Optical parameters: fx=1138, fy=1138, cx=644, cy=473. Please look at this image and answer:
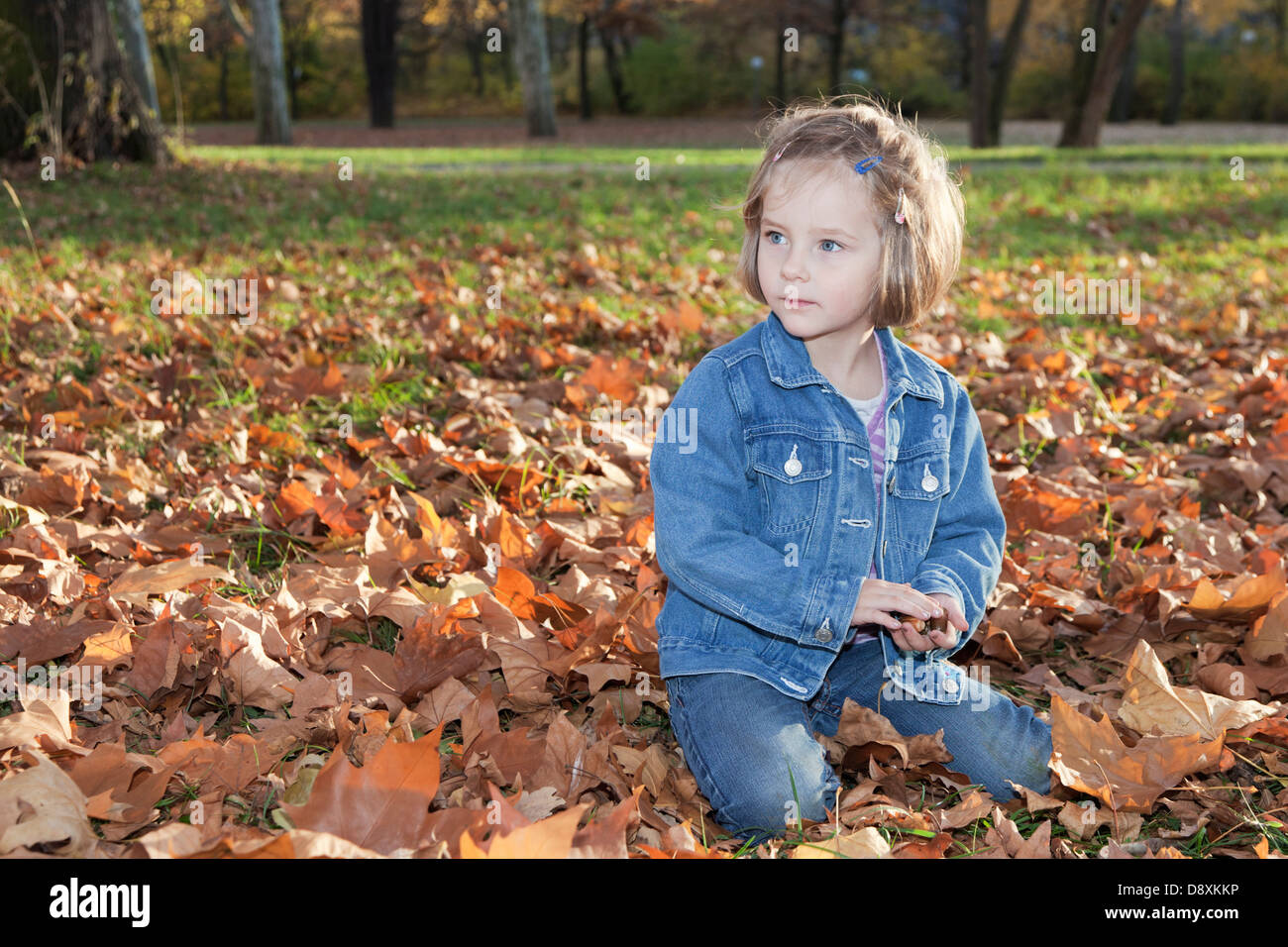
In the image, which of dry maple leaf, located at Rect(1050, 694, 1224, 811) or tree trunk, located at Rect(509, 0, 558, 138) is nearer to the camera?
dry maple leaf, located at Rect(1050, 694, 1224, 811)

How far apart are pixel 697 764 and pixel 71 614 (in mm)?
1458

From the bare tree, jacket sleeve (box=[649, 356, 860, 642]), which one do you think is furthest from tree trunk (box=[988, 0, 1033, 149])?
jacket sleeve (box=[649, 356, 860, 642])

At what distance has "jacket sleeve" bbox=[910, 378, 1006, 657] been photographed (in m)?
2.34

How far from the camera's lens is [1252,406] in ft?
14.0

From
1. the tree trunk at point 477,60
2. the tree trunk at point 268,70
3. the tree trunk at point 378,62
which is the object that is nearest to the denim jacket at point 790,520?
the tree trunk at point 268,70

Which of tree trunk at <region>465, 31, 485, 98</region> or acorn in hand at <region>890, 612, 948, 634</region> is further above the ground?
tree trunk at <region>465, 31, 485, 98</region>

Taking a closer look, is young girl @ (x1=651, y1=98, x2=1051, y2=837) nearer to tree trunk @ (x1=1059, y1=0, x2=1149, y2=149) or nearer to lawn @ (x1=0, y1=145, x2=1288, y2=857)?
lawn @ (x1=0, y1=145, x2=1288, y2=857)

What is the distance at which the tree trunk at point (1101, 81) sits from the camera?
16078mm

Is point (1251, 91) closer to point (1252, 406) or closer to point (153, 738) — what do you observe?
point (1252, 406)

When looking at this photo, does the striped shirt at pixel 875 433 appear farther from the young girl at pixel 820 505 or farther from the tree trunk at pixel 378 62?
the tree trunk at pixel 378 62

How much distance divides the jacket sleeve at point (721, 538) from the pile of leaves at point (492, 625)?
30 centimetres

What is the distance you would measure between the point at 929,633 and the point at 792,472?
0.41m

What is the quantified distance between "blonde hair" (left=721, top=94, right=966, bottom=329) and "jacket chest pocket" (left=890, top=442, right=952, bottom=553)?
28 centimetres
